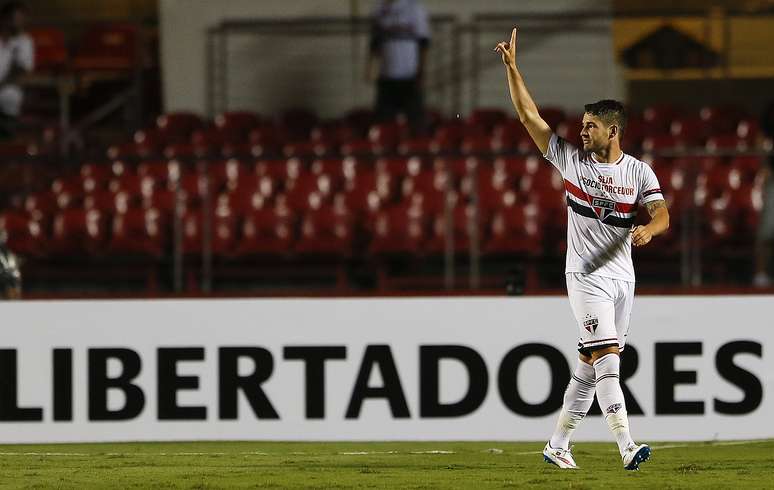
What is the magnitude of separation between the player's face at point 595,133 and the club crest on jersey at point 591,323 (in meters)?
0.90

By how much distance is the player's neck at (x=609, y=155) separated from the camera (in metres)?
7.88

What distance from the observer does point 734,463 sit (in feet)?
28.6

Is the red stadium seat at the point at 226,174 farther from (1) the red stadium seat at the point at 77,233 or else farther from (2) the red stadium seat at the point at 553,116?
(2) the red stadium seat at the point at 553,116

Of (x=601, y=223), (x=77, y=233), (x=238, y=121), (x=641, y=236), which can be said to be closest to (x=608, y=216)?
(x=601, y=223)

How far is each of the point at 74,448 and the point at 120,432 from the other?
1.42ft

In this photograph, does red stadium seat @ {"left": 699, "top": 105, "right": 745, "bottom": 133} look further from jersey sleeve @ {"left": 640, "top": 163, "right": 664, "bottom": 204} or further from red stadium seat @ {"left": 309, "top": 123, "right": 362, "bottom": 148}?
jersey sleeve @ {"left": 640, "top": 163, "right": 664, "bottom": 204}

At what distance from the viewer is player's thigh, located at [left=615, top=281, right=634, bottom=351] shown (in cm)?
802

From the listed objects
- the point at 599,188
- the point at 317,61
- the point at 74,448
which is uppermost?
the point at 317,61

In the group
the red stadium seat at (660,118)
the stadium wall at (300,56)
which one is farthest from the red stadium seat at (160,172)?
the red stadium seat at (660,118)

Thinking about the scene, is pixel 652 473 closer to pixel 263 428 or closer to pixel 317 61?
pixel 263 428

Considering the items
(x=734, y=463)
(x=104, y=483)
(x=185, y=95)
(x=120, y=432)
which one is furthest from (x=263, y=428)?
(x=185, y=95)

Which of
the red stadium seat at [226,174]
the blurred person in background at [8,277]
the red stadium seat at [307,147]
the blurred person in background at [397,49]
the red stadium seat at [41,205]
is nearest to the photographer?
the blurred person in background at [8,277]

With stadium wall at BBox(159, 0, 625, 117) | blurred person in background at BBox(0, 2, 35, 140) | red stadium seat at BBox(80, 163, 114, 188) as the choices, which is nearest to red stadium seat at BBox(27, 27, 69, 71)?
stadium wall at BBox(159, 0, 625, 117)

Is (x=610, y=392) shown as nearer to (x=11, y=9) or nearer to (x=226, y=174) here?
(x=226, y=174)
